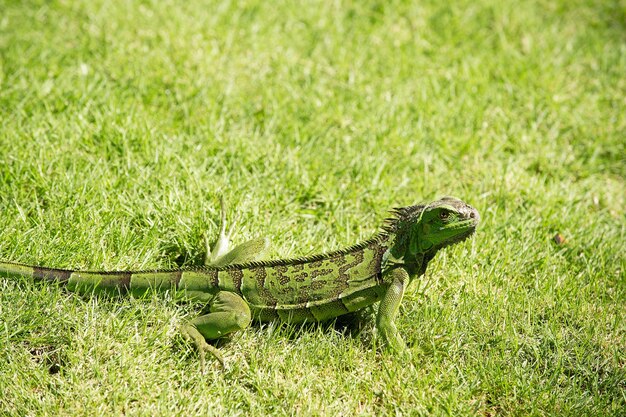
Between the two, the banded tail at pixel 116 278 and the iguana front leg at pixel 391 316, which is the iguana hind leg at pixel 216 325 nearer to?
the banded tail at pixel 116 278

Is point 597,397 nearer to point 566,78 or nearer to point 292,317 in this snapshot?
point 292,317

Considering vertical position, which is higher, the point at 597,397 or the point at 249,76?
the point at 249,76

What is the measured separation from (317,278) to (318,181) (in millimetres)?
1358

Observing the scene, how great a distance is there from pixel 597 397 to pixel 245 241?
2.25 m

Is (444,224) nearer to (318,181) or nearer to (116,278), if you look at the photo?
(318,181)

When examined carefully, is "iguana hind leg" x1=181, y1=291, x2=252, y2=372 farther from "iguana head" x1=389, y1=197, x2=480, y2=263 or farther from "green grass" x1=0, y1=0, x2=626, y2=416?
"iguana head" x1=389, y1=197, x2=480, y2=263

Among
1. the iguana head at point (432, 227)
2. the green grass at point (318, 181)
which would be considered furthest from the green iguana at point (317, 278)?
the green grass at point (318, 181)

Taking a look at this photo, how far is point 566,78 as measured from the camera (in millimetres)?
7016

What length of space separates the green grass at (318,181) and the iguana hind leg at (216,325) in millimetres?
95

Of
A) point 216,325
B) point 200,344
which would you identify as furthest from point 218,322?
point 200,344

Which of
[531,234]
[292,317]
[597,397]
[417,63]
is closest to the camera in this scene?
[597,397]

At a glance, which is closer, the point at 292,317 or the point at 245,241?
the point at 292,317

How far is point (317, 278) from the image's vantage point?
412cm

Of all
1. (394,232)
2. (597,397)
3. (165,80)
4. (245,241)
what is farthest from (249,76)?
(597,397)
